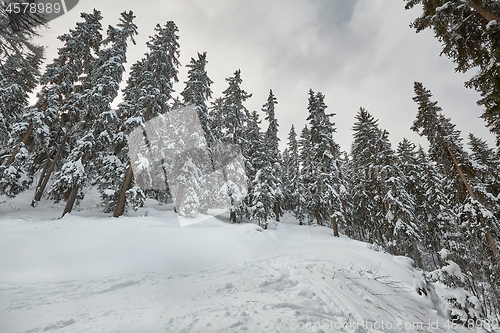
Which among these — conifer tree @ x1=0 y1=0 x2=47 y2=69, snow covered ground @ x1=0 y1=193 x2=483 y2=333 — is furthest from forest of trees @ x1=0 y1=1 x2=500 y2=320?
snow covered ground @ x1=0 y1=193 x2=483 y2=333

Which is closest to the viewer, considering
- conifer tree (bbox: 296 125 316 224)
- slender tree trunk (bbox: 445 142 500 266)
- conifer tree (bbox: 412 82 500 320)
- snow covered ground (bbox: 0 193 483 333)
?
snow covered ground (bbox: 0 193 483 333)

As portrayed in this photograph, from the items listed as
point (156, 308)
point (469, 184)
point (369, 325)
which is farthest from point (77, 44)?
point (469, 184)

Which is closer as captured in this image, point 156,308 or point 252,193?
point 156,308

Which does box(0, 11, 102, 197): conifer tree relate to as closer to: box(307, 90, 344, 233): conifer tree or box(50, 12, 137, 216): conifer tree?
box(50, 12, 137, 216): conifer tree

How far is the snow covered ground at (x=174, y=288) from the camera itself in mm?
3990

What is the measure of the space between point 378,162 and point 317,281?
1888cm

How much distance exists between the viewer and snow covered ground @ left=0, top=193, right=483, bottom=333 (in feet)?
13.1

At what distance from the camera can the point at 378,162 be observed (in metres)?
20.7

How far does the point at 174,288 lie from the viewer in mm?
5988

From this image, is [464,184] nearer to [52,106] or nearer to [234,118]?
[234,118]

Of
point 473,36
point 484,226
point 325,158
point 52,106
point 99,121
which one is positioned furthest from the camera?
point 325,158

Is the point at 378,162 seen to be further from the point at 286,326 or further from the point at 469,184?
the point at 286,326

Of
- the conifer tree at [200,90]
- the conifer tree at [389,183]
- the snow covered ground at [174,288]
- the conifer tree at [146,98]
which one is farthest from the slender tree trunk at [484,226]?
the conifer tree at [146,98]

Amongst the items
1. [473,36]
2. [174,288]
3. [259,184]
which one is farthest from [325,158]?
[174,288]
